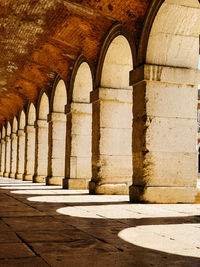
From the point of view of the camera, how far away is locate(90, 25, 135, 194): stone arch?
8.49 m

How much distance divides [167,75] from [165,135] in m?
1.02

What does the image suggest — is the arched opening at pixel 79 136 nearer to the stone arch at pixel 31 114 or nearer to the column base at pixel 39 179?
the column base at pixel 39 179

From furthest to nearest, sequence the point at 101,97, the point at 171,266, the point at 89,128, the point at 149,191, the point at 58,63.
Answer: the point at 58,63 < the point at 89,128 < the point at 101,97 < the point at 149,191 < the point at 171,266

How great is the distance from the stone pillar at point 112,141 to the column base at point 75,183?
1.82 m

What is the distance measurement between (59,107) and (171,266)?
11.0m

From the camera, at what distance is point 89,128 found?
35.2ft

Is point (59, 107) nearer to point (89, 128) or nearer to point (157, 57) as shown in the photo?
point (89, 128)

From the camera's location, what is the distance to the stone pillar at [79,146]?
34.7 feet

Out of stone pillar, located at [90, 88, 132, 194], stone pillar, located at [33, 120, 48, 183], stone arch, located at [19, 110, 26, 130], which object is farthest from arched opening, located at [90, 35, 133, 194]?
stone arch, located at [19, 110, 26, 130]

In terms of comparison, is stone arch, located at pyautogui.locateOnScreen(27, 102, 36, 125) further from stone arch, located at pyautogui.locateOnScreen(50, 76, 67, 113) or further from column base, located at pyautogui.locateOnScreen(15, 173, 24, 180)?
stone arch, located at pyautogui.locateOnScreen(50, 76, 67, 113)

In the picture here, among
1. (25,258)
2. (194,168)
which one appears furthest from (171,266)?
(194,168)

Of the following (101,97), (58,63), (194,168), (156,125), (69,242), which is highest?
(58,63)

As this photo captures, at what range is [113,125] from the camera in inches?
340

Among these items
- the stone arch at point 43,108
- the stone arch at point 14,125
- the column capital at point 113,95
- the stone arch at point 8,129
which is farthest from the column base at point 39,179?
the stone arch at point 8,129
